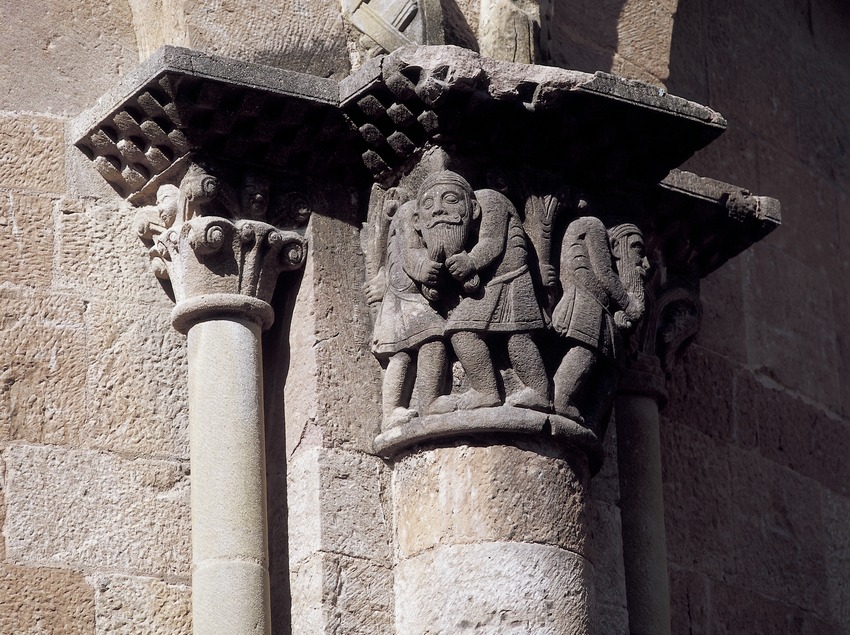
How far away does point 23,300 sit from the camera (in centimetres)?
498

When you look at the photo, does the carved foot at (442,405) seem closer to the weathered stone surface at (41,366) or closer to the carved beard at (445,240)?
the carved beard at (445,240)

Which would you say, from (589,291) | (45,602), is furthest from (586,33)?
→ (45,602)

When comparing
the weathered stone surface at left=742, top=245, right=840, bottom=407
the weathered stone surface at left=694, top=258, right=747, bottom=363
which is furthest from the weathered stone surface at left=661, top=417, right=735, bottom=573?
the weathered stone surface at left=742, top=245, right=840, bottom=407

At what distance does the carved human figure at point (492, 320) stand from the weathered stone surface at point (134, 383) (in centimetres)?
70

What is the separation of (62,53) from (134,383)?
93 centimetres

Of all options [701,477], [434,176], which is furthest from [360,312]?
[701,477]

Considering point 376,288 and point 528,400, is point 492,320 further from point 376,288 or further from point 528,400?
point 376,288

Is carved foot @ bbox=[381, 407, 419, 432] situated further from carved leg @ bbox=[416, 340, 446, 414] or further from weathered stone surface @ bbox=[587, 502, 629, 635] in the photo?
weathered stone surface @ bbox=[587, 502, 629, 635]

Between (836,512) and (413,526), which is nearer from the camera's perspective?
(413,526)

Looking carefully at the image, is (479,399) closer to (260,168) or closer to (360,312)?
(360,312)

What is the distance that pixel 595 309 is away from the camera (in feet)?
16.4

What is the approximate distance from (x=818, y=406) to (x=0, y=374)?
2.86m

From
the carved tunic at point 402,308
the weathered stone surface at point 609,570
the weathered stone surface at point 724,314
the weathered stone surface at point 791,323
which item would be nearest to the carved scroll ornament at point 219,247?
the carved tunic at point 402,308

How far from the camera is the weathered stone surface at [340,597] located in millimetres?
4723
